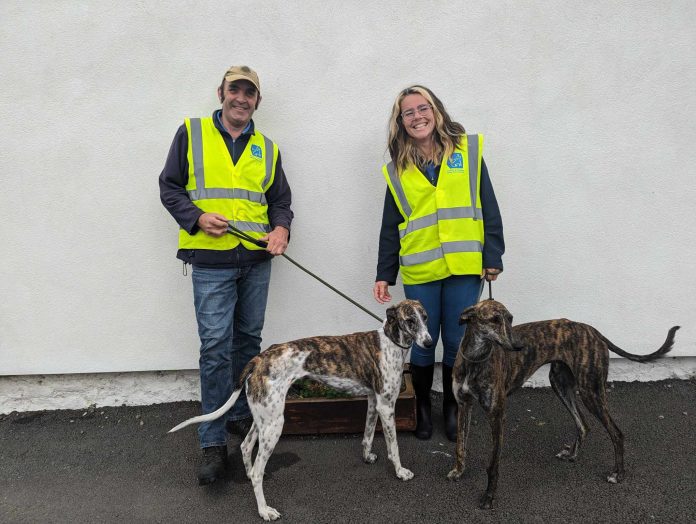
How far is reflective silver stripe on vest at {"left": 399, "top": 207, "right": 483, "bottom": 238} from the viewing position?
3.22 meters

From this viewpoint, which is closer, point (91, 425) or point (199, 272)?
point (199, 272)

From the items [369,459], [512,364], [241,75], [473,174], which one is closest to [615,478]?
[512,364]

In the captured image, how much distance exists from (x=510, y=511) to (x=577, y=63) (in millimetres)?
3413

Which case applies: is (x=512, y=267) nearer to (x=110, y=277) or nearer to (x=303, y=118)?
(x=303, y=118)

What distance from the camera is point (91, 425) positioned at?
398 cm

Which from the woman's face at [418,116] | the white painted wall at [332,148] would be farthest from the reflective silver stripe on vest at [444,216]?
the white painted wall at [332,148]

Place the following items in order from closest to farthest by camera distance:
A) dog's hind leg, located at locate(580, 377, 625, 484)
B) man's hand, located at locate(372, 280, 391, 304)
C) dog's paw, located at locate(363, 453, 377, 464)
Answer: dog's hind leg, located at locate(580, 377, 625, 484) → dog's paw, located at locate(363, 453, 377, 464) → man's hand, located at locate(372, 280, 391, 304)

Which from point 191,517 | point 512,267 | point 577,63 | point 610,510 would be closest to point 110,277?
point 191,517

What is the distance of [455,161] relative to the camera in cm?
324

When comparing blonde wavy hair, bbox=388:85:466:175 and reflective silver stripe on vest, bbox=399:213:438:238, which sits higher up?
blonde wavy hair, bbox=388:85:466:175

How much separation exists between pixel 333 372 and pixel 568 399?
169 cm

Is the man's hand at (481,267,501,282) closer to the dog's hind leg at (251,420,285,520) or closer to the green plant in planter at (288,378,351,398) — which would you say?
the green plant in planter at (288,378,351,398)

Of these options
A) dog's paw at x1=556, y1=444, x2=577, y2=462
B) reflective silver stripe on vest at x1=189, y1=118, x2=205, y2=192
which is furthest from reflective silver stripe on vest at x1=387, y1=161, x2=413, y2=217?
dog's paw at x1=556, y1=444, x2=577, y2=462

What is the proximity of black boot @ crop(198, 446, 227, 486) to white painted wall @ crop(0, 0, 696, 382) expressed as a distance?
47.2 inches
